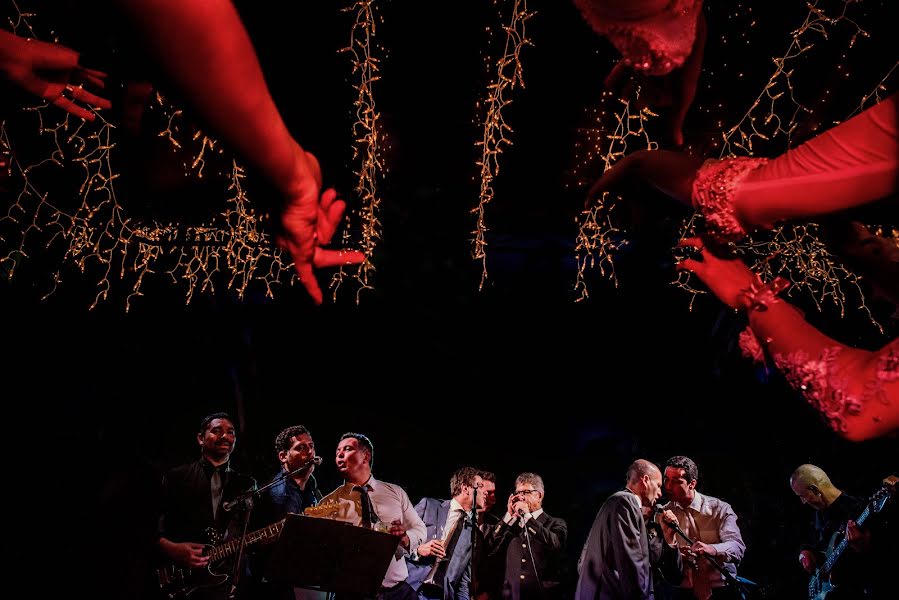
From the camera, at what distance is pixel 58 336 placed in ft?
21.5

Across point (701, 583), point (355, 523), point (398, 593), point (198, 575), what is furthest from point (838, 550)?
point (198, 575)

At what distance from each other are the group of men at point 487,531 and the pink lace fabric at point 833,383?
364 cm

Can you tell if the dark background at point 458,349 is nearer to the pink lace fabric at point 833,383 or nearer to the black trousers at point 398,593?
the black trousers at point 398,593

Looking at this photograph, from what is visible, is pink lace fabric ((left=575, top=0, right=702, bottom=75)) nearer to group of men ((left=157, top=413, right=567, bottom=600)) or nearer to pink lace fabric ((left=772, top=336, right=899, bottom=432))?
pink lace fabric ((left=772, top=336, right=899, bottom=432))

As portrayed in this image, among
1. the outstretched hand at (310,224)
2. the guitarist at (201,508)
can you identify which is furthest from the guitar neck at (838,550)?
the outstretched hand at (310,224)

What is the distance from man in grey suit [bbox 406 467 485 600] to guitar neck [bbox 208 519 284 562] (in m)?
1.31

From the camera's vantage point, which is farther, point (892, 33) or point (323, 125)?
point (323, 125)

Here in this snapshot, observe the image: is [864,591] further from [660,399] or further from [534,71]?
[534,71]

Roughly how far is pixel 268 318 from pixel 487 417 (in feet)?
9.78

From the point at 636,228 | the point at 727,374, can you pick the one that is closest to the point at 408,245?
the point at 636,228

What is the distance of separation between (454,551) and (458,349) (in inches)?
112

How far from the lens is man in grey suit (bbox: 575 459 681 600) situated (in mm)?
5125

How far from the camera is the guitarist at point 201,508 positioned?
174 inches

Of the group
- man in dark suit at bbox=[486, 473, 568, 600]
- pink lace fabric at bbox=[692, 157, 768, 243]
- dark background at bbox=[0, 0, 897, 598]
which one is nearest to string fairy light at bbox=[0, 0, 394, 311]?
dark background at bbox=[0, 0, 897, 598]
